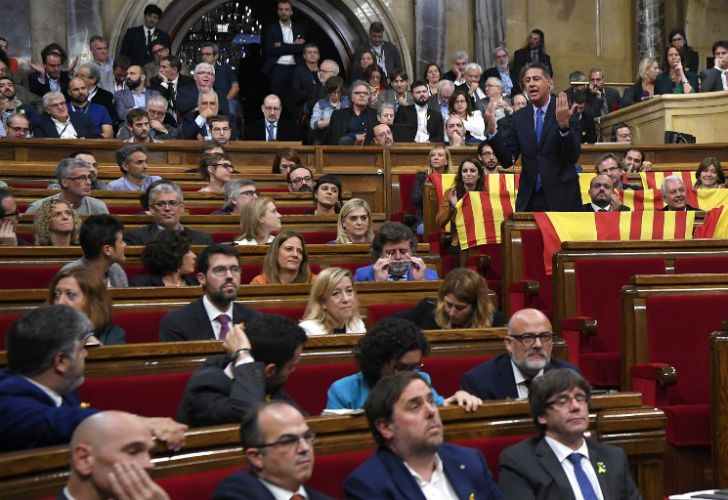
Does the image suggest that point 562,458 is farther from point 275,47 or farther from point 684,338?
point 275,47

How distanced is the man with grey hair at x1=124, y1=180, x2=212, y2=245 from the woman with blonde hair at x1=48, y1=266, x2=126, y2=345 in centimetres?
150

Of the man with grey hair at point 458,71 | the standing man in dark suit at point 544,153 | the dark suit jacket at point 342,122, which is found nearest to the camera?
the standing man in dark suit at point 544,153

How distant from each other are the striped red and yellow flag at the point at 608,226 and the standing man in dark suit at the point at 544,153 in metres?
0.22

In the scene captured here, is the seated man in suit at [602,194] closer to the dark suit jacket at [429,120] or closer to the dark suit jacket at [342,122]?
the dark suit jacket at [342,122]

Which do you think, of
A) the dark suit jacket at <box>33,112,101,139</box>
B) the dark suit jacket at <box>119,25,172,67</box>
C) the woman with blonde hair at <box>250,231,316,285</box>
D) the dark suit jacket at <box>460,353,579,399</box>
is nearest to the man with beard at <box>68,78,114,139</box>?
the dark suit jacket at <box>33,112,101,139</box>

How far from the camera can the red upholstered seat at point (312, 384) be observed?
3.30m

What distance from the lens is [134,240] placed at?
494cm

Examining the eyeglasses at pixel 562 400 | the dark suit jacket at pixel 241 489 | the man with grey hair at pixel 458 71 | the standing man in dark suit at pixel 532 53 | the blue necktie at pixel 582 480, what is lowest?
the blue necktie at pixel 582 480

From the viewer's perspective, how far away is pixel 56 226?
15.2 ft

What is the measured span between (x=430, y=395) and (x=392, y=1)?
8947 millimetres

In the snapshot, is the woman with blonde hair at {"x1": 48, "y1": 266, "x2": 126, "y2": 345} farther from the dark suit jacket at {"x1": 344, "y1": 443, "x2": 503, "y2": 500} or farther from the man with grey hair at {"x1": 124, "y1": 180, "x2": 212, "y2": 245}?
the man with grey hair at {"x1": 124, "y1": 180, "x2": 212, "y2": 245}

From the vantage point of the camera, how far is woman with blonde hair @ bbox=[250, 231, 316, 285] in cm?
436

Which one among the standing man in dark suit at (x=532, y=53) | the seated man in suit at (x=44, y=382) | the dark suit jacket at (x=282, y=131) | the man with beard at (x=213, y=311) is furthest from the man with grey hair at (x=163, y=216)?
the standing man in dark suit at (x=532, y=53)

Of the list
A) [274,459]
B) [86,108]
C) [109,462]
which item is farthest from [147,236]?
[86,108]
